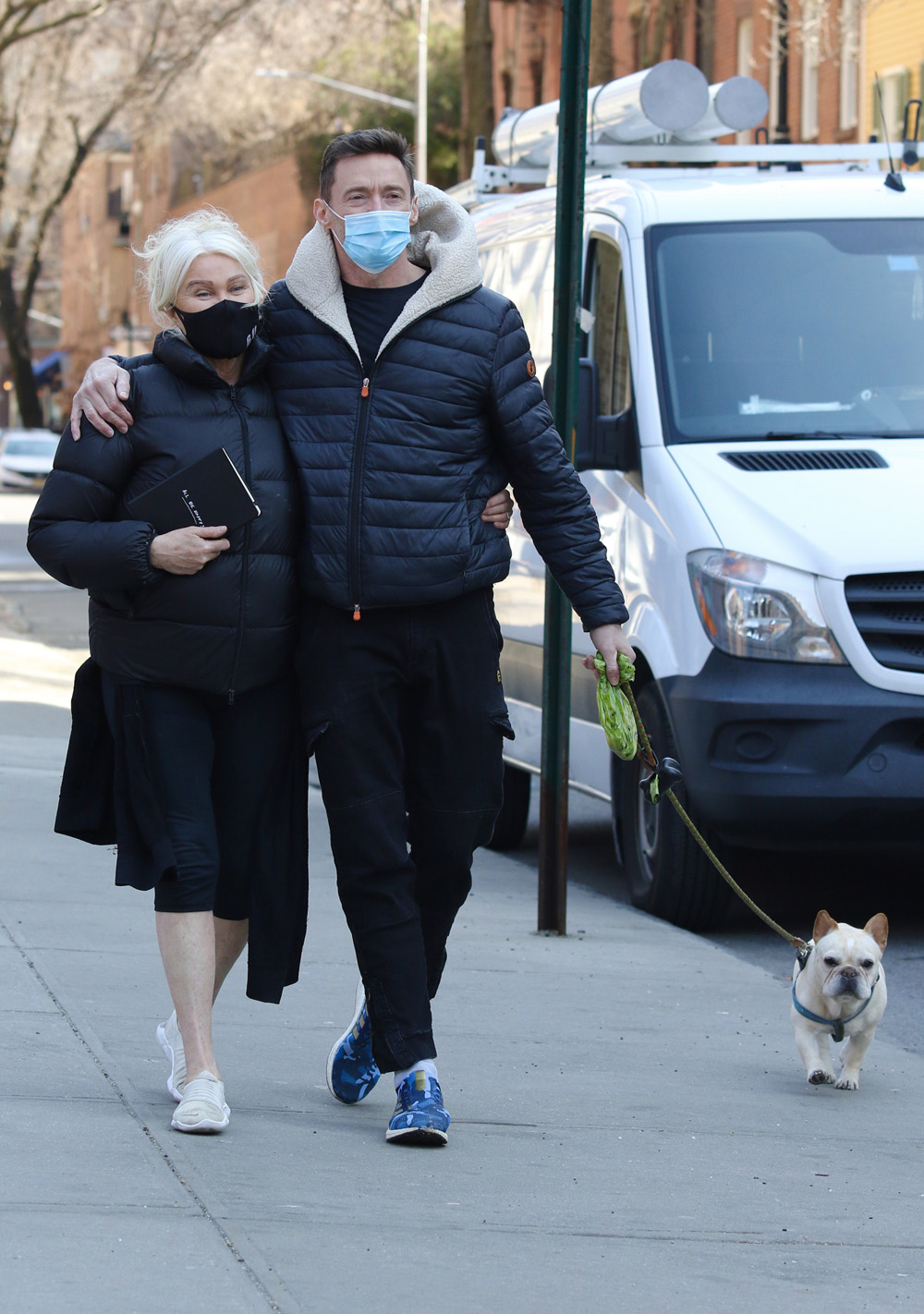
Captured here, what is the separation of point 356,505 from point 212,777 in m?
0.66

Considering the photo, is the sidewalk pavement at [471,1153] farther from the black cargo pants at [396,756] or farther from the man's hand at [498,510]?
the man's hand at [498,510]

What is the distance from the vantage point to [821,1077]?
17.5 ft

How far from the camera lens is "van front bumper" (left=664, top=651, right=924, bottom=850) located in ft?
22.4

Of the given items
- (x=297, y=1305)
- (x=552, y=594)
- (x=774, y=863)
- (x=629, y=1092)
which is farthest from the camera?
(x=774, y=863)

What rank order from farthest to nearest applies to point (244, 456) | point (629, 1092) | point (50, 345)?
point (50, 345), point (629, 1092), point (244, 456)

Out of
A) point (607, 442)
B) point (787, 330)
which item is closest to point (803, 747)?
point (607, 442)

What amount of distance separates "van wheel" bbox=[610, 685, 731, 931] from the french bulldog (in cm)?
181

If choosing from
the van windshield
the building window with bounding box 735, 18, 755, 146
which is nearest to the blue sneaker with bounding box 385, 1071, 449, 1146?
the van windshield

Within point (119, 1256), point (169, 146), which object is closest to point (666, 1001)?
point (119, 1256)

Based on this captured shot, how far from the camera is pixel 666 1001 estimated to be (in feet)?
20.4

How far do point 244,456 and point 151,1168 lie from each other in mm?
1414

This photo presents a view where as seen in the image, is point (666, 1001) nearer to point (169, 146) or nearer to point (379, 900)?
point (379, 900)

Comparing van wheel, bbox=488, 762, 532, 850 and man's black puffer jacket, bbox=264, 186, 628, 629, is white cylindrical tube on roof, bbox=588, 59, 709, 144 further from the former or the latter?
man's black puffer jacket, bbox=264, 186, 628, 629

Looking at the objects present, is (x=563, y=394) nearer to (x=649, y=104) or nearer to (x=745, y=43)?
(x=649, y=104)
